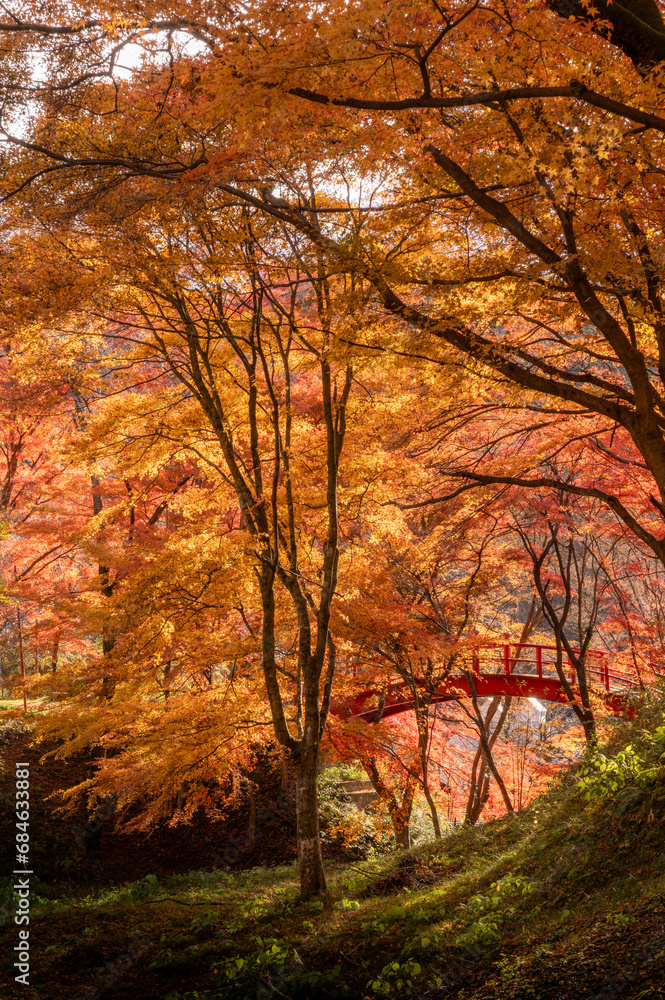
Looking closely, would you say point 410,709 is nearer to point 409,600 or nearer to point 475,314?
point 409,600

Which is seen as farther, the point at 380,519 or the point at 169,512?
the point at 169,512

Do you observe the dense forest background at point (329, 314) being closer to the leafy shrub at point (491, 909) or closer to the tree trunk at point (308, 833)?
the tree trunk at point (308, 833)

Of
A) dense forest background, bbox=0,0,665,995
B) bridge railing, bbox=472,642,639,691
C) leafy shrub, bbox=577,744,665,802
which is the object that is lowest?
leafy shrub, bbox=577,744,665,802

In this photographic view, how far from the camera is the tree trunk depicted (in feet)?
20.0

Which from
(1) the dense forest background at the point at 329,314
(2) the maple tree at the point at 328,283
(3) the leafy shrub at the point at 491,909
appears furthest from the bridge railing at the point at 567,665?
(3) the leafy shrub at the point at 491,909

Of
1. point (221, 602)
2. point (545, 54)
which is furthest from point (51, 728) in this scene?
point (545, 54)

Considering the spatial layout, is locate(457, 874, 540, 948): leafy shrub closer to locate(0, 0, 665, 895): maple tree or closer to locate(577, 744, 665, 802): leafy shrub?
locate(577, 744, 665, 802): leafy shrub

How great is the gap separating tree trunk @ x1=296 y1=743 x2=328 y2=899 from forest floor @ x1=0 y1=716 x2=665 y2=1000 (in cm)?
18

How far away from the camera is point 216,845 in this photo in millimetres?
11250

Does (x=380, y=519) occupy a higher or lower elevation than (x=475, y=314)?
lower

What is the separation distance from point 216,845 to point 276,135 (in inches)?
425

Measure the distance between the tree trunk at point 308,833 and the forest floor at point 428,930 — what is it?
0.18 m

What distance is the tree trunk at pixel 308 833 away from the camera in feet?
20.0

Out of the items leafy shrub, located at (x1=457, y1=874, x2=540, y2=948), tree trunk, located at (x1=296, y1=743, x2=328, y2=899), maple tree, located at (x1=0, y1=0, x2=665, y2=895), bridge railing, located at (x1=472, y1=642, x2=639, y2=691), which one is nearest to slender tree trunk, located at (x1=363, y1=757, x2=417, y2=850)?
maple tree, located at (x1=0, y1=0, x2=665, y2=895)
